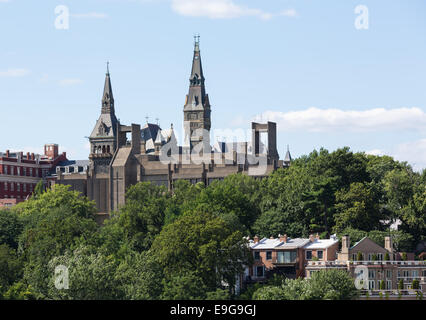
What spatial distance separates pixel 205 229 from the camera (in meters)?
89.4

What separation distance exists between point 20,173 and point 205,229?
10511cm

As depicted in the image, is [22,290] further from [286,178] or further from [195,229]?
[286,178]

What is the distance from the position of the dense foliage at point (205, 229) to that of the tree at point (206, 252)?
10 centimetres

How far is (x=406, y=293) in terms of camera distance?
8644cm

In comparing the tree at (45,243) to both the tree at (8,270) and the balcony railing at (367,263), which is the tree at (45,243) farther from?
the balcony railing at (367,263)

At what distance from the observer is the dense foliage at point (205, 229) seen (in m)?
83.2

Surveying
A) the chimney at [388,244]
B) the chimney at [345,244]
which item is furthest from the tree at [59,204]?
the chimney at [388,244]

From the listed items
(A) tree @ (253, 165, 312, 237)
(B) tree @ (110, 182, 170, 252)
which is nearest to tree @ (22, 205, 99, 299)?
(B) tree @ (110, 182, 170, 252)

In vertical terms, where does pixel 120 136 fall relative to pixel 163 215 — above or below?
above

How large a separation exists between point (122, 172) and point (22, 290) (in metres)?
67.5

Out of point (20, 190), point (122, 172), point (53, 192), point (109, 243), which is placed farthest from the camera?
point (20, 190)

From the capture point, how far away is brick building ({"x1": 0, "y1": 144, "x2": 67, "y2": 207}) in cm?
18225

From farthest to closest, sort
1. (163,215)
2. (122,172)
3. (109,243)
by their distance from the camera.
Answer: (122,172) → (163,215) → (109,243)
